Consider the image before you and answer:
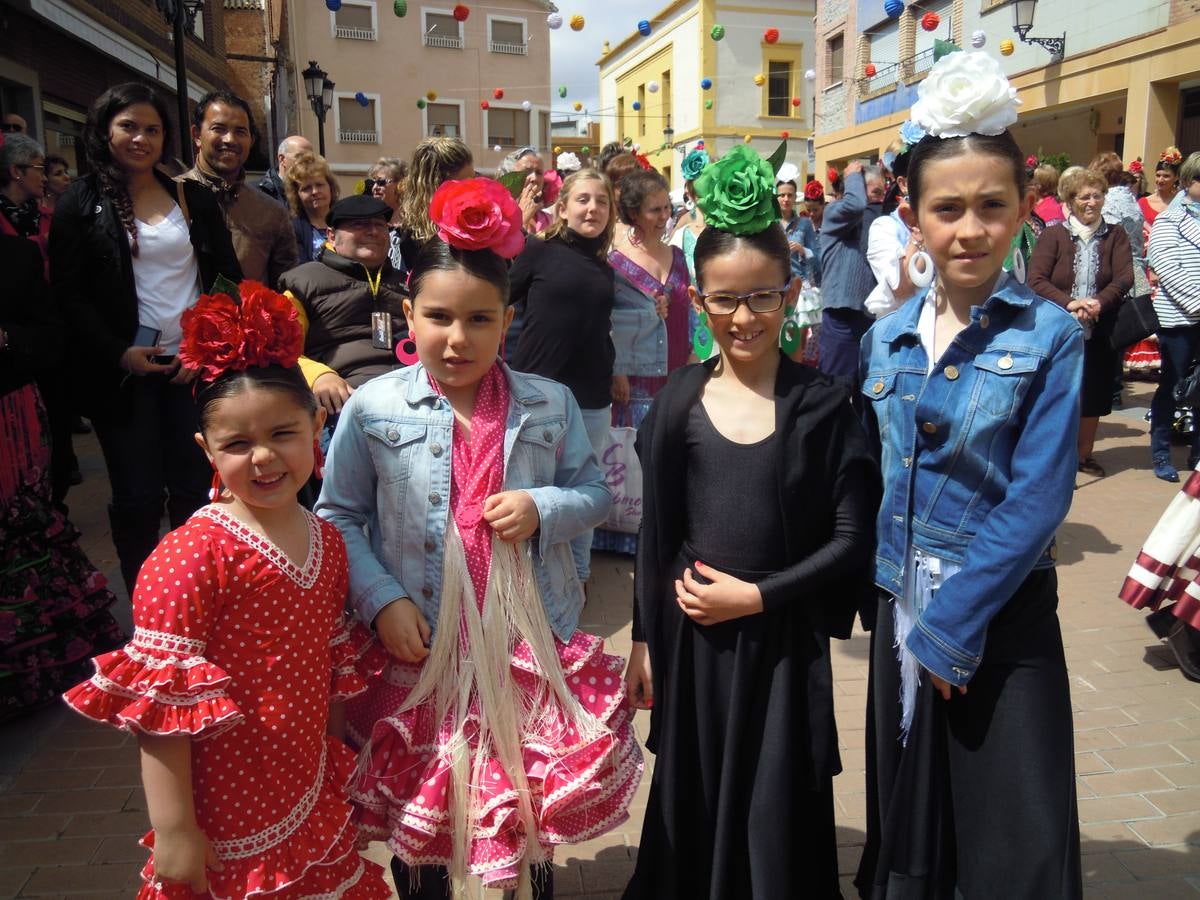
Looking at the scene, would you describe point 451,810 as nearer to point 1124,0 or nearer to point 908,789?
point 908,789

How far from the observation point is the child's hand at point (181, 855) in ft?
5.43

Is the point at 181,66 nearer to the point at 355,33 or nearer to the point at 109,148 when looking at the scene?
the point at 109,148

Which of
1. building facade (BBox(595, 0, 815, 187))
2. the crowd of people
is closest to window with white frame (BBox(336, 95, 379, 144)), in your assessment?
building facade (BBox(595, 0, 815, 187))

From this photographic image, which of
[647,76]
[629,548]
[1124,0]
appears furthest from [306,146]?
[647,76]

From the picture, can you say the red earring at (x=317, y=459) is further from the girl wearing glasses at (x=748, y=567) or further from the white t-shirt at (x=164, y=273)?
the white t-shirt at (x=164, y=273)

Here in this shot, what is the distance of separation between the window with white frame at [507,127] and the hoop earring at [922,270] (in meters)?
34.1

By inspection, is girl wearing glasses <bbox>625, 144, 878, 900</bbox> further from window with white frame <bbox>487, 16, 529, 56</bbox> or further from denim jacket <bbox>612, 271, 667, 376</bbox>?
window with white frame <bbox>487, 16, 529, 56</bbox>

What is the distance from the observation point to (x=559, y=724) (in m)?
2.04

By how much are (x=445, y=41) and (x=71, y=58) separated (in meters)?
24.1

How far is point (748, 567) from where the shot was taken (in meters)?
2.03

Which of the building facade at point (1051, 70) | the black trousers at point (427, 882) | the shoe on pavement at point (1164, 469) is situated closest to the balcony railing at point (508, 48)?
the building facade at point (1051, 70)

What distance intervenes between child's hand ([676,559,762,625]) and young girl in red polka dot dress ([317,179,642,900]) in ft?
0.88

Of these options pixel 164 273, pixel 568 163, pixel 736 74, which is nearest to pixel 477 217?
pixel 164 273

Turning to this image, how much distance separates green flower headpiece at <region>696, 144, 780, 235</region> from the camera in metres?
2.00
